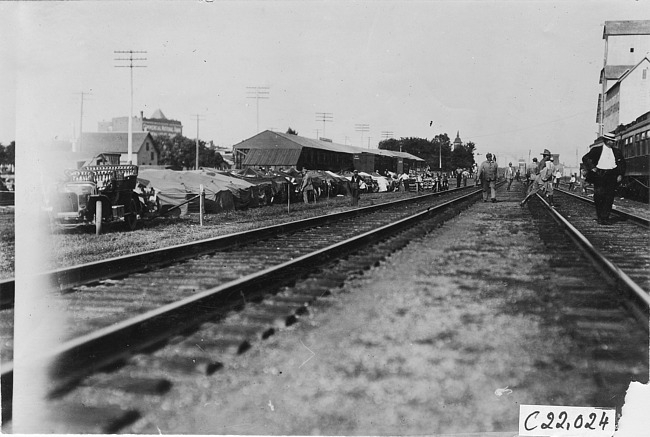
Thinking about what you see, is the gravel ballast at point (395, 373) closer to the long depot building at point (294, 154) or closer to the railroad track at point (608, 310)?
the railroad track at point (608, 310)

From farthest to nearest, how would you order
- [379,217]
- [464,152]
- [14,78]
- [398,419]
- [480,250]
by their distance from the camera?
[464,152] < [379,217] < [480,250] < [14,78] < [398,419]

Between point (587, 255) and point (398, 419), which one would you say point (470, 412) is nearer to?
point (398, 419)

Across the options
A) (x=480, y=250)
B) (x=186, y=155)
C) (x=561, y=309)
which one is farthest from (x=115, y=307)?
(x=186, y=155)

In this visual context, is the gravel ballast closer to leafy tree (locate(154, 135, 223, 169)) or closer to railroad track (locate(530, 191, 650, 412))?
railroad track (locate(530, 191, 650, 412))

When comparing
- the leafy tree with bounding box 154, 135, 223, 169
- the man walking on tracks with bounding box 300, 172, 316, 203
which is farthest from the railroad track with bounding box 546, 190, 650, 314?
the leafy tree with bounding box 154, 135, 223, 169

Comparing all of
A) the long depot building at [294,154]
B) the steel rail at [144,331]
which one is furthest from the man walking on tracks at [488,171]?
the long depot building at [294,154]

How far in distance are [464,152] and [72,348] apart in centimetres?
8166

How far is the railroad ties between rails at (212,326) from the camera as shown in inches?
113

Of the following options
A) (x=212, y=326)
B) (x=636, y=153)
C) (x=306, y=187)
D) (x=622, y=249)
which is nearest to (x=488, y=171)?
(x=636, y=153)

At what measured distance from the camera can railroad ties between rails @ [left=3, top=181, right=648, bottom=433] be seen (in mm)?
2873

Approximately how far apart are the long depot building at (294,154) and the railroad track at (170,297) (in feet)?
142

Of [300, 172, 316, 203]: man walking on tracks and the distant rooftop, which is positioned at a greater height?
the distant rooftop

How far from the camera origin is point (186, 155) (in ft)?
192

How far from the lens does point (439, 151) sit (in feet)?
233
